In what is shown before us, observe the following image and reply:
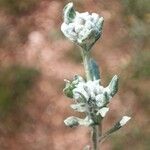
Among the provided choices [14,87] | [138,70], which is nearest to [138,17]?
[138,70]

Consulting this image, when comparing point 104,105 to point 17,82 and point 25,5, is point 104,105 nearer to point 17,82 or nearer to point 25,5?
point 17,82

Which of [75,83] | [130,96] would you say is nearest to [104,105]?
[75,83]

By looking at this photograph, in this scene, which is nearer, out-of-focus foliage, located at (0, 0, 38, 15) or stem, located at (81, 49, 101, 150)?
stem, located at (81, 49, 101, 150)

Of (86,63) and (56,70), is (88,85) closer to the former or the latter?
(86,63)

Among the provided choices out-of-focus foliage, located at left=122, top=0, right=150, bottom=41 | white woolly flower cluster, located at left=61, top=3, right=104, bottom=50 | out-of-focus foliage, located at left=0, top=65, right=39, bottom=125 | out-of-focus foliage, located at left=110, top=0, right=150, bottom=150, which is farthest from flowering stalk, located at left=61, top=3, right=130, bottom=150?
out-of-focus foliage, located at left=122, top=0, right=150, bottom=41

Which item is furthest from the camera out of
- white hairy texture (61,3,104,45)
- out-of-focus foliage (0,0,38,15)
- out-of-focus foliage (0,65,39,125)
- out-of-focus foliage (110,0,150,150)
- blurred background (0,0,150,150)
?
out-of-focus foliage (0,0,38,15)

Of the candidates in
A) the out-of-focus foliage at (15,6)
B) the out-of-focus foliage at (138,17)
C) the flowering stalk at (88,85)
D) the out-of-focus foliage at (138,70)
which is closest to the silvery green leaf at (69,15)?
the flowering stalk at (88,85)

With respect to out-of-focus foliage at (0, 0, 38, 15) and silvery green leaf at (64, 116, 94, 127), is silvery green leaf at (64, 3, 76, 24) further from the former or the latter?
out-of-focus foliage at (0, 0, 38, 15)
